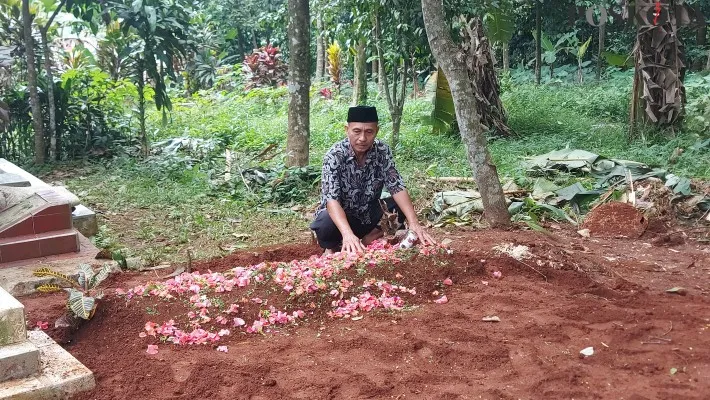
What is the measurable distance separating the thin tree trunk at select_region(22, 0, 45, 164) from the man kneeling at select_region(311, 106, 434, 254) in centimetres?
616

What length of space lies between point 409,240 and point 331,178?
79 centimetres

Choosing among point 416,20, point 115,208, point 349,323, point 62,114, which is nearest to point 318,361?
point 349,323

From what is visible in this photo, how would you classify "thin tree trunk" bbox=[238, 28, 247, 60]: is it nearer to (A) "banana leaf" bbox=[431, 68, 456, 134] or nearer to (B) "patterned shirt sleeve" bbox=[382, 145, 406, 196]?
(A) "banana leaf" bbox=[431, 68, 456, 134]

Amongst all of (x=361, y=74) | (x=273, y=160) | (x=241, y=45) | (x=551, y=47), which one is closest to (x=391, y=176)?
(x=273, y=160)

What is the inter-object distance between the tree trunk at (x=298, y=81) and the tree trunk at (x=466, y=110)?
3.03 metres

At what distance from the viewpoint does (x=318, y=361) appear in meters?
3.25

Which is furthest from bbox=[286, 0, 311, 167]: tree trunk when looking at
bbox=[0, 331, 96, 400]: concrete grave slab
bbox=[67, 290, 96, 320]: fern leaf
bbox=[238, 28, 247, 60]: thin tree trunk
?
bbox=[238, 28, 247, 60]: thin tree trunk

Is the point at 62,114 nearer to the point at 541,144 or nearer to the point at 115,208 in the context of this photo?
the point at 115,208

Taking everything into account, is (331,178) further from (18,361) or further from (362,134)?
(18,361)

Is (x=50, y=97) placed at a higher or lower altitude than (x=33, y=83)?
lower

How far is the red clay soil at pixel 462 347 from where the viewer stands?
2.90 m

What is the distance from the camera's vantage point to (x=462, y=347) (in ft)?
10.9

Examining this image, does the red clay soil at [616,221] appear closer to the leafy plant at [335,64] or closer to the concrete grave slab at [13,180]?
the concrete grave slab at [13,180]

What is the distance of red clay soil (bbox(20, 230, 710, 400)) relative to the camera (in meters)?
2.90
